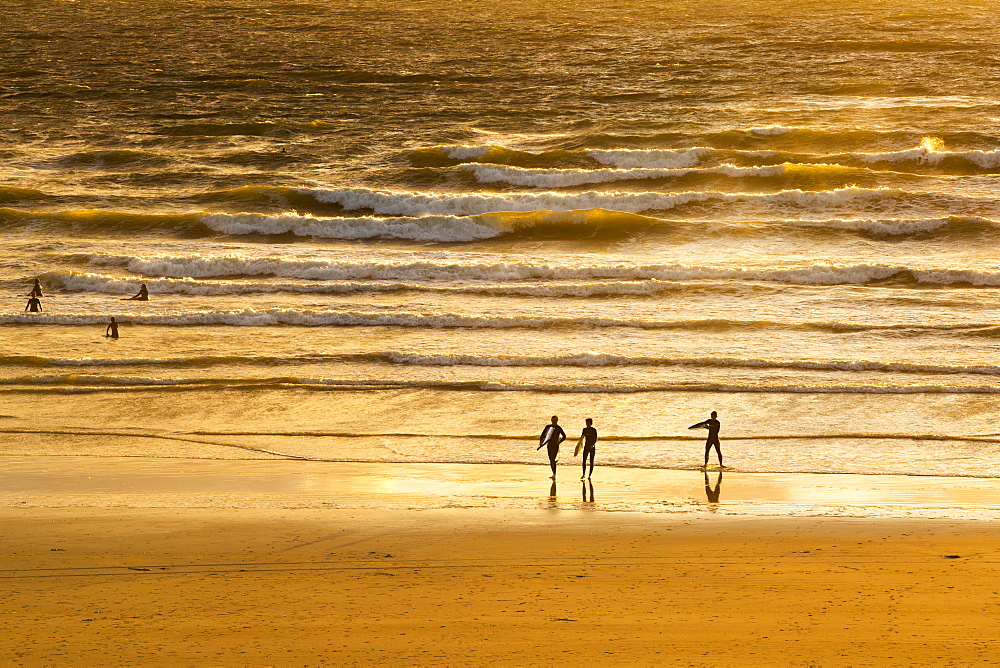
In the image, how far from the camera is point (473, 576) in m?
9.83

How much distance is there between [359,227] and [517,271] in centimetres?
694

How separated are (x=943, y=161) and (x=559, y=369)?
22040mm

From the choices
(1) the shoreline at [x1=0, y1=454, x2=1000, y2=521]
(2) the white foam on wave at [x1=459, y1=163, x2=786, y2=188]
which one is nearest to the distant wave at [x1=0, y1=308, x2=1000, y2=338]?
(1) the shoreline at [x1=0, y1=454, x2=1000, y2=521]

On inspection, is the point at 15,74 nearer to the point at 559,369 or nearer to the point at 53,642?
the point at 559,369

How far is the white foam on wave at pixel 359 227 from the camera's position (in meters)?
31.0

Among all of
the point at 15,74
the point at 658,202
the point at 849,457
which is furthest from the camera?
the point at 15,74

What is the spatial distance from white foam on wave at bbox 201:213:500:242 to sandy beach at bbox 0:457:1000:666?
709 inches

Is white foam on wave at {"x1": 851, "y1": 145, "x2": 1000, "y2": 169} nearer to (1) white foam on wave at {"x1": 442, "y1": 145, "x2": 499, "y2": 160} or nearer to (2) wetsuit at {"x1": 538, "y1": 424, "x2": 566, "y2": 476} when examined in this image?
(1) white foam on wave at {"x1": 442, "y1": 145, "x2": 499, "y2": 160}

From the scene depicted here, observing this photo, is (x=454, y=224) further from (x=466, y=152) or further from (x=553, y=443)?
(x=553, y=443)

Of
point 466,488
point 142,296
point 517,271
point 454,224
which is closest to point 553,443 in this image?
point 466,488

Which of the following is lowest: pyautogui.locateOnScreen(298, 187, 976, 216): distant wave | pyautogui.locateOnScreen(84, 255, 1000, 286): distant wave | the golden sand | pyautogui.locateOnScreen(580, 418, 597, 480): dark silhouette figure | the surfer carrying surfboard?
the golden sand

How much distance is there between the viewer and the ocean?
16703mm

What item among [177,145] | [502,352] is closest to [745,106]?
[177,145]

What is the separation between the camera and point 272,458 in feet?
48.2
